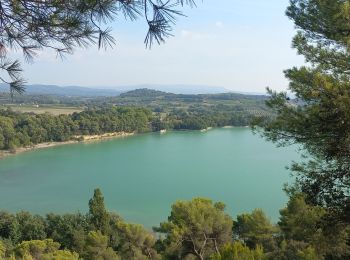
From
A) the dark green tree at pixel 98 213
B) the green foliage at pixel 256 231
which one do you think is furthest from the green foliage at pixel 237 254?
the dark green tree at pixel 98 213

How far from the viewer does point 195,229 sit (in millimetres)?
8188

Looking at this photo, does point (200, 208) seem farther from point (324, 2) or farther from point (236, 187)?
point (236, 187)

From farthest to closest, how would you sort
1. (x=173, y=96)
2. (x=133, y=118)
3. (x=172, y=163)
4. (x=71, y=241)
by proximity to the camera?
(x=173, y=96)
(x=133, y=118)
(x=172, y=163)
(x=71, y=241)

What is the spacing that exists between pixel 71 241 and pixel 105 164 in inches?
599

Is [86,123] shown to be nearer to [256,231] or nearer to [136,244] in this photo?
[136,244]

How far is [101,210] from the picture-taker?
11.9m

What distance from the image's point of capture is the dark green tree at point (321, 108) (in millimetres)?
2943

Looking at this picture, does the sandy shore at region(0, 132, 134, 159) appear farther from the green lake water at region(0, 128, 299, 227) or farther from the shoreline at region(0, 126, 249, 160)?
the green lake water at region(0, 128, 299, 227)

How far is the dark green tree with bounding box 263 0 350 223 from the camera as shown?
9.66 ft

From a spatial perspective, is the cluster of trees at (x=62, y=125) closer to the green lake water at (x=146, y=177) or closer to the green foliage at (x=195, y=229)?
the green lake water at (x=146, y=177)

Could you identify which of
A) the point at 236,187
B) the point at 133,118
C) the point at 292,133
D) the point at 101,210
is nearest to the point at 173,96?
the point at 133,118

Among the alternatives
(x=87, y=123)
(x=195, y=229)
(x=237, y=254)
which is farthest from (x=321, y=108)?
(x=87, y=123)

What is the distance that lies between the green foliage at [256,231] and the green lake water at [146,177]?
4.67 m

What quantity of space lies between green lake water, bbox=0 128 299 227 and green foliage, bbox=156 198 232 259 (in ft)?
19.0
